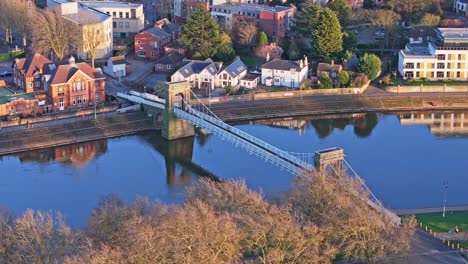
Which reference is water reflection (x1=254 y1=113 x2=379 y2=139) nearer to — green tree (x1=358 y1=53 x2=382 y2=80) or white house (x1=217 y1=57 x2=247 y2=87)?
green tree (x1=358 y1=53 x2=382 y2=80)

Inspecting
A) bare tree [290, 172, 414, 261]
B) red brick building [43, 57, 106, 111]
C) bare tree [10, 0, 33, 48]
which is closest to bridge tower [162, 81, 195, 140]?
red brick building [43, 57, 106, 111]

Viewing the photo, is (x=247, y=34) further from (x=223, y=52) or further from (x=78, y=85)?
(x=78, y=85)

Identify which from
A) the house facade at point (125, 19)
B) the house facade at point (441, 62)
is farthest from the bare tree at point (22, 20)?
the house facade at point (441, 62)

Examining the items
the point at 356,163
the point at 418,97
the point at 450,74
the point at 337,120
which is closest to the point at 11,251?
the point at 356,163

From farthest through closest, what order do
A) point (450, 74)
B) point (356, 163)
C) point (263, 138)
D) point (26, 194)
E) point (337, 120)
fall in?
1. point (450, 74)
2. point (337, 120)
3. point (263, 138)
4. point (356, 163)
5. point (26, 194)

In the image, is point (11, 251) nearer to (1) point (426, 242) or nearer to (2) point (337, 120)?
(1) point (426, 242)

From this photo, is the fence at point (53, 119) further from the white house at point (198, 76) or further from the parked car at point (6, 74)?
the parked car at point (6, 74)
